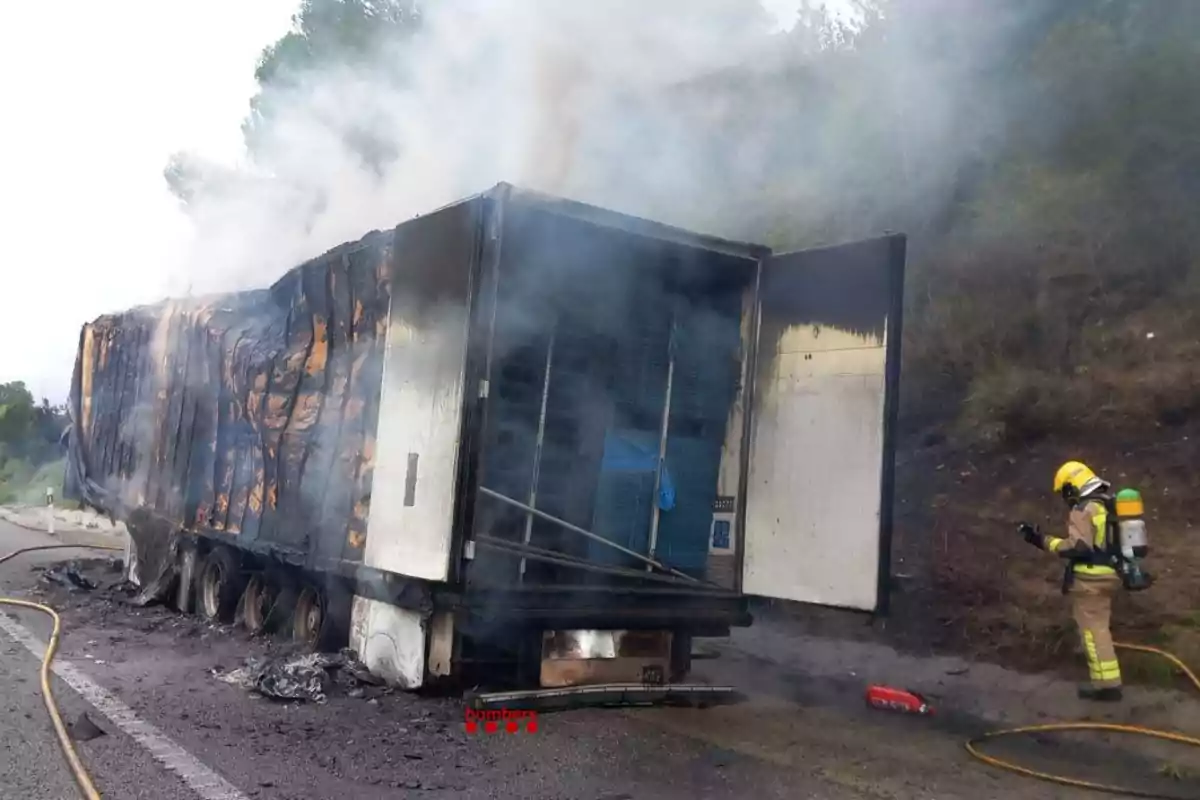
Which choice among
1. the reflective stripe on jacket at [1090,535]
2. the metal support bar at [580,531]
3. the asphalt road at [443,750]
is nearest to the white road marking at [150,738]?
the asphalt road at [443,750]

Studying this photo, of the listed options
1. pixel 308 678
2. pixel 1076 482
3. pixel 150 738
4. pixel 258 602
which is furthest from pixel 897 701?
pixel 258 602

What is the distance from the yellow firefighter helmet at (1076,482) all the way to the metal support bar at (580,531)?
2.55 m

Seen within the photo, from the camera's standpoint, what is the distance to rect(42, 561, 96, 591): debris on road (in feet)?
35.7

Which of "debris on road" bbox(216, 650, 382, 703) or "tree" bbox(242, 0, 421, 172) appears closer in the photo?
"debris on road" bbox(216, 650, 382, 703)

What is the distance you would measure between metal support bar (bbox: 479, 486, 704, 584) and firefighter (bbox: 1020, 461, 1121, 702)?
7.71ft

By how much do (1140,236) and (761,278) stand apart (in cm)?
518

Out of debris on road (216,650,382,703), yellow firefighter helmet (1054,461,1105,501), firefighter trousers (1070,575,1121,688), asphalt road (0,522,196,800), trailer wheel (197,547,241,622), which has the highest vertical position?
yellow firefighter helmet (1054,461,1105,501)

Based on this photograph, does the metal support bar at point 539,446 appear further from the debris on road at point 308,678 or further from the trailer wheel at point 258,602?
the trailer wheel at point 258,602

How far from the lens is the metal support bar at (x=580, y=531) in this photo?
572cm

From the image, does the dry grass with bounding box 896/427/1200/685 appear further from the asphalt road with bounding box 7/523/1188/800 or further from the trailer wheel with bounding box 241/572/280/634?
the trailer wheel with bounding box 241/572/280/634

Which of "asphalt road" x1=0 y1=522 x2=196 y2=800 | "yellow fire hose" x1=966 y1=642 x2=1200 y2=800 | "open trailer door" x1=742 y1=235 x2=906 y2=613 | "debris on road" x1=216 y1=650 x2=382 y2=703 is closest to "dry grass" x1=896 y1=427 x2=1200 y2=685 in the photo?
"yellow fire hose" x1=966 y1=642 x2=1200 y2=800

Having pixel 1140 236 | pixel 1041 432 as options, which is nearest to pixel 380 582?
pixel 1041 432

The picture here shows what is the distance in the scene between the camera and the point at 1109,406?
27.8ft

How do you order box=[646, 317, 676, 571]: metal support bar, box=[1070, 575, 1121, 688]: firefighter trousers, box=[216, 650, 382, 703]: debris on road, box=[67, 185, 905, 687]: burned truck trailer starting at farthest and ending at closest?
box=[646, 317, 676, 571]: metal support bar → box=[1070, 575, 1121, 688]: firefighter trousers → box=[216, 650, 382, 703]: debris on road → box=[67, 185, 905, 687]: burned truck trailer
